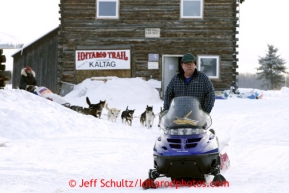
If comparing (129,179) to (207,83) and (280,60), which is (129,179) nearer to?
(207,83)

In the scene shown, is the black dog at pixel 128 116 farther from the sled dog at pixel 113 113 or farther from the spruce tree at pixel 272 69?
the spruce tree at pixel 272 69

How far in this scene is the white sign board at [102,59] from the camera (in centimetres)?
2505

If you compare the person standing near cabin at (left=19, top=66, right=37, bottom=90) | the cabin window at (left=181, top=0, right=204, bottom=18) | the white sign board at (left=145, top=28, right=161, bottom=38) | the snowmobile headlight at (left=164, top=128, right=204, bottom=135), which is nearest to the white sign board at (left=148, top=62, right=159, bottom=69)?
the white sign board at (left=145, top=28, right=161, bottom=38)

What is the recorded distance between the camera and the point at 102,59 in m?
25.2

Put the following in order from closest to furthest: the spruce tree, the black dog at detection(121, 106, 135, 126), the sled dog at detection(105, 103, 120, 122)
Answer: the black dog at detection(121, 106, 135, 126), the sled dog at detection(105, 103, 120, 122), the spruce tree

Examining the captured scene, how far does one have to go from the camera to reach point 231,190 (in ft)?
17.7

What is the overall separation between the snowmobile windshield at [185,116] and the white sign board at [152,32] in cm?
1891

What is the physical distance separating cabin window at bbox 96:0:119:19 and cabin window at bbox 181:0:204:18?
3504 millimetres

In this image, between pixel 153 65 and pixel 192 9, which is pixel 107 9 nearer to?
pixel 153 65

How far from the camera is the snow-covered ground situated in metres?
6.26

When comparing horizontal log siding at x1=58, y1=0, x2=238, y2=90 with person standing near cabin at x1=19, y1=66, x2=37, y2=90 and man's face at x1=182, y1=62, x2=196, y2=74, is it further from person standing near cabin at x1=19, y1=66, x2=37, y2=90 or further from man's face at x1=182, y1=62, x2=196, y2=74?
man's face at x1=182, y1=62, x2=196, y2=74

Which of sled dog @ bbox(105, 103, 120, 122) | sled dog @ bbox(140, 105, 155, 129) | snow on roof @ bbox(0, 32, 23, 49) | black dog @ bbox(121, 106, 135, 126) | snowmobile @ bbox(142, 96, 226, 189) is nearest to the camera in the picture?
snowmobile @ bbox(142, 96, 226, 189)

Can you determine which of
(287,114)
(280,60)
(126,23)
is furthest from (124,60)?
(280,60)

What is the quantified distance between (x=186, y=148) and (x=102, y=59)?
19.8 m
